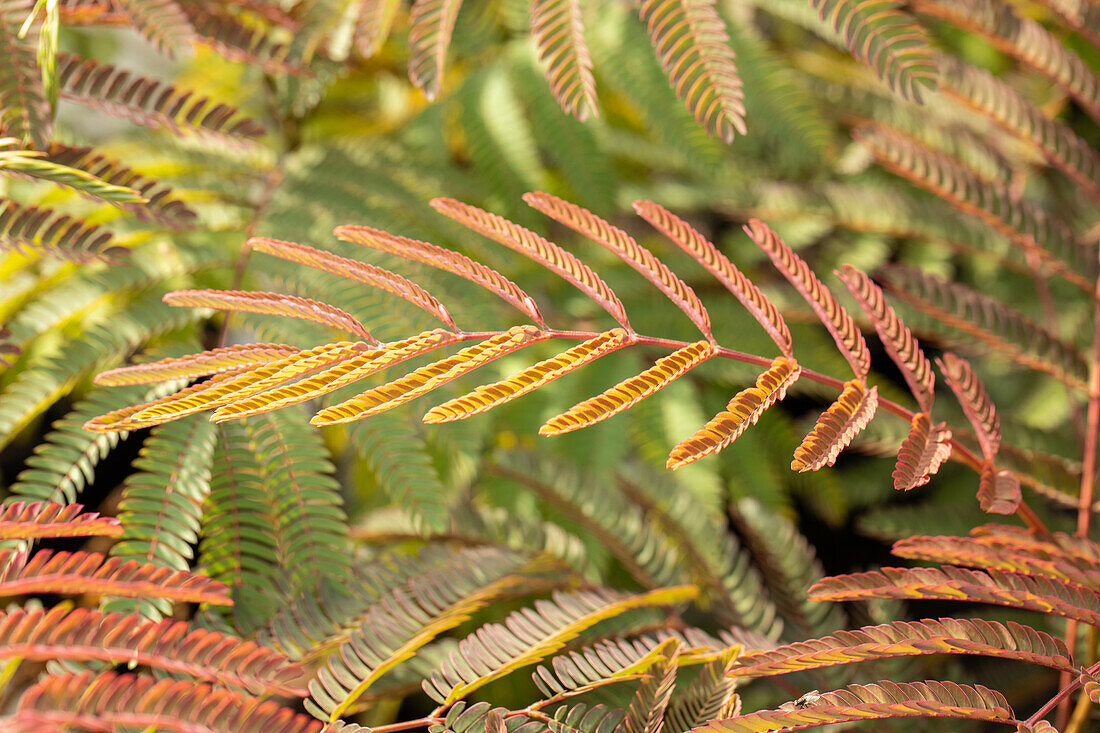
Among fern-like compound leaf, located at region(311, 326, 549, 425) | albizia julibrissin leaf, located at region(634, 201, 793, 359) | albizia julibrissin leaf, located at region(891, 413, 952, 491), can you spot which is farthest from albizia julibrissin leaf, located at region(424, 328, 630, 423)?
albizia julibrissin leaf, located at region(891, 413, 952, 491)

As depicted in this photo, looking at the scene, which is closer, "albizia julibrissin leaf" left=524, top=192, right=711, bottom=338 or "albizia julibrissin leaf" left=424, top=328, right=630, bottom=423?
"albizia julibrissin leaf" left=424, top=328, right=630, bottom=423

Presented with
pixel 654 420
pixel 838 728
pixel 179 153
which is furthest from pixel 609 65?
pixel 838 728

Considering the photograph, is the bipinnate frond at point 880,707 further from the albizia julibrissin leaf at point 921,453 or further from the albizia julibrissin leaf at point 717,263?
the albizia julibrissin leaf at point 717,263

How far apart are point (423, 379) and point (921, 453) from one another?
42cm

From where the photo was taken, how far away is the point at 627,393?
65cm

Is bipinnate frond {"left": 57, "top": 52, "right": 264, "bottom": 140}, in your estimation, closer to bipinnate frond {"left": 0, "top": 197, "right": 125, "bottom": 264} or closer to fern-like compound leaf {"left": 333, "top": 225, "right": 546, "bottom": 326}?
bipinnate frond {"left": 0, "top": 197, "right": 125, "bottom": 264}

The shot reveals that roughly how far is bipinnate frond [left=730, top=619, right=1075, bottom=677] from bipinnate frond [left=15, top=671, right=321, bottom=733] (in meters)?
0.39

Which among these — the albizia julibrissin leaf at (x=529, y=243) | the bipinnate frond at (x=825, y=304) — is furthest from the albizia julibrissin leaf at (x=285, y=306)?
the bipinnate frond at (x=825, y=304)

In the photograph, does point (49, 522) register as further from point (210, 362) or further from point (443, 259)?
point (443, 259)

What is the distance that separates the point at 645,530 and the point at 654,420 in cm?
34

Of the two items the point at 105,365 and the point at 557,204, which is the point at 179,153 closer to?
the point at 105,365

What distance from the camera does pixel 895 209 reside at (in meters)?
1.43

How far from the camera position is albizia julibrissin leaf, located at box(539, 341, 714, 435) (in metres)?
0.62

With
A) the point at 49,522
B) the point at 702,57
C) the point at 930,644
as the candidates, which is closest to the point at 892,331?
the point at 930,644
